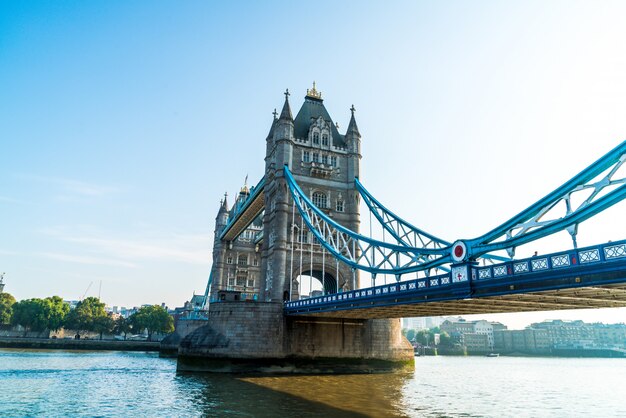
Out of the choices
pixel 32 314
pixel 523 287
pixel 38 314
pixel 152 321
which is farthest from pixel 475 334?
pixel 523 287

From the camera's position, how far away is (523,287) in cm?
1620

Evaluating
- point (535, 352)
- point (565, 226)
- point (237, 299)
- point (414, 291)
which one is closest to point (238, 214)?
point (237, 299)

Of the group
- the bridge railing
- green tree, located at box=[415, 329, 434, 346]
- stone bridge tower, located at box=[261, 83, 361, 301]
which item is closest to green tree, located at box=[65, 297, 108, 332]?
stone bridge tower, located at box=[261, 83, 361, 301]

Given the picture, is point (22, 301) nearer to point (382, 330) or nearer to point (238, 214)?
point (238, 214)

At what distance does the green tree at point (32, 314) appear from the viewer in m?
78.3

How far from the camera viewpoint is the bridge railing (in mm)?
13445

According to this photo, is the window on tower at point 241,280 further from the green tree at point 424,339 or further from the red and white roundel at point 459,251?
the green tree at point 424,339

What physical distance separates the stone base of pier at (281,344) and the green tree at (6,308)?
64.6m

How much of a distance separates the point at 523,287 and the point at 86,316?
86.1 m

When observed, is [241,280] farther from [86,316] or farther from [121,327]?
[121,327]

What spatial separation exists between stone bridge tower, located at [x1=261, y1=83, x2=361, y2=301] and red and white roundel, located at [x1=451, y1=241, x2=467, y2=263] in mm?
19033

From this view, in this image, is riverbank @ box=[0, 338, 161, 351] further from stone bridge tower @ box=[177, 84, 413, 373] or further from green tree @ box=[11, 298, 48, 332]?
stone bridge tower @ box=[177, 84, 413, 373]

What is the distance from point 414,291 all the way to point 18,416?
55.4ft

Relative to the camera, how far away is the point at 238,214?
5828 cm
